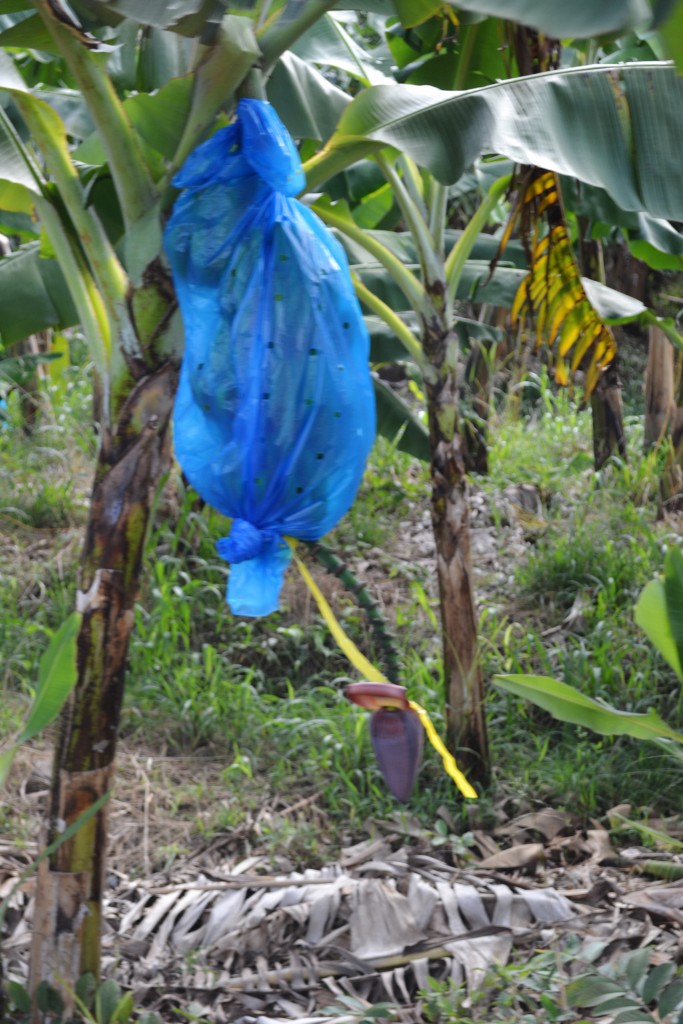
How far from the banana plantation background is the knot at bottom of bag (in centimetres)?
9

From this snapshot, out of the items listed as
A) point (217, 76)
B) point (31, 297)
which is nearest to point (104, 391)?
point (217, 76)

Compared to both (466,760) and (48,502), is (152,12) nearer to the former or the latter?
(466,760)

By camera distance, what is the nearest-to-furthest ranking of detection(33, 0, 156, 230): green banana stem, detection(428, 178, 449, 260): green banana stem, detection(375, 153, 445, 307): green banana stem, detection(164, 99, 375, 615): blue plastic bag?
detection(164, 99, 375, 615): blue plastic bag
detection(33, 0, 156, 230): green banana stem
detection(375, 153, 445, 307): green banana stem
detection(428, 178, 449, 260): green banana stem

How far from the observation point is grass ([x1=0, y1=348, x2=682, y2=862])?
308 centimetres

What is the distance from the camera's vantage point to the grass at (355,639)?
3.08 meters

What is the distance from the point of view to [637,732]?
208cm

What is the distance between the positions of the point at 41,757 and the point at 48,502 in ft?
5.08

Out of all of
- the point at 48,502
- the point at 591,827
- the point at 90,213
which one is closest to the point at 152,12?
the point at 90,213

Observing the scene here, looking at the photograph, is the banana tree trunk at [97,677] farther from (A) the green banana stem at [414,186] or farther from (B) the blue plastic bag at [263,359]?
(A) the green banana stem at [414,186]

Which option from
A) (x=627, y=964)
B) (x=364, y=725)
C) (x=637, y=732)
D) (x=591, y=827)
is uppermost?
(x=637, y=732)

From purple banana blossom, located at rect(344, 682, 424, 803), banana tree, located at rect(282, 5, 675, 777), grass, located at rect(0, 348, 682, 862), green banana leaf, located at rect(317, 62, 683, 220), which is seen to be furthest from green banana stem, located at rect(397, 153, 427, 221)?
purple banana blossom, located at rect(344, 682, 424, 803)

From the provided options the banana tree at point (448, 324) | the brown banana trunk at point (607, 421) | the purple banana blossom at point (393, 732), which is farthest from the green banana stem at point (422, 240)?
the brown banana trunk at point (607, 421)

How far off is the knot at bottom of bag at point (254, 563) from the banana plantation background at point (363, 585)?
86 mm

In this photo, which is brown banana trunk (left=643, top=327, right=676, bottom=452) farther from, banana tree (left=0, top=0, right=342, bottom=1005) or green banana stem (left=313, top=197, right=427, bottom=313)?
banana tree (left=0, top=0, right=342, bottom=1005)
